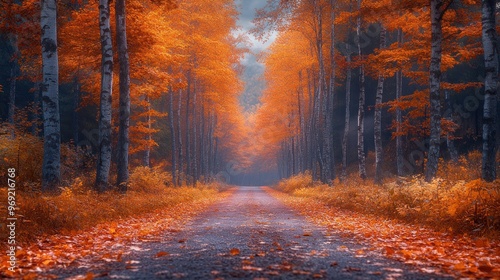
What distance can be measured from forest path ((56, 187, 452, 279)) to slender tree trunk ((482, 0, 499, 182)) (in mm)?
4973

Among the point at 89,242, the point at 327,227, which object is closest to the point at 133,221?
the point at 89,242

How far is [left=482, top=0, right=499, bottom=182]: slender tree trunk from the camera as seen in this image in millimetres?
10453

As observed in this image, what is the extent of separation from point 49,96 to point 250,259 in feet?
27.4

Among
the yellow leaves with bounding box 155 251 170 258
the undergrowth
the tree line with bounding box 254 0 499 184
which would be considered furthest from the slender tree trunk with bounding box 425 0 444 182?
the yellow leaves with bounding box 155 251 170 258

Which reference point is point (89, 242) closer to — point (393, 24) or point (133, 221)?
point (133, 221)

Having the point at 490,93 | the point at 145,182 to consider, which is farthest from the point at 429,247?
the point at 145,182

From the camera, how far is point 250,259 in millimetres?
5941

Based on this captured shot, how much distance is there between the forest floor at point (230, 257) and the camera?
503 cm

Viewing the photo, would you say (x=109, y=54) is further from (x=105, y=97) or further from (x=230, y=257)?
(x=230, y=257)

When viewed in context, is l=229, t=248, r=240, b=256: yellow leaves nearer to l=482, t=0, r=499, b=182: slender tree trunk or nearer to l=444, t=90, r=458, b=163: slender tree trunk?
l=482, t=0, r=499, b=182: slender tree trunk

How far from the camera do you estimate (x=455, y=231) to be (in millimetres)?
8305

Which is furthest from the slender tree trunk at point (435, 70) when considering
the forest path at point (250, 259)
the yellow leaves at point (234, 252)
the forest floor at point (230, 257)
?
the yellow leaves at point (234, 252)

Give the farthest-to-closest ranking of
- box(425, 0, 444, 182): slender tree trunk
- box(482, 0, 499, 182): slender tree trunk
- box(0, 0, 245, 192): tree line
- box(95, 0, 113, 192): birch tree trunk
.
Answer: box(95, 0, 113, 192): birch tree trunk → box(425, 0, 444, 182): slender tree trunk → box(0, 0, 245, 192): tree line → box(482, 0, 499, 182): slender tree trunk

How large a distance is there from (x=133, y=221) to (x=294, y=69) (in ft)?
81.0
